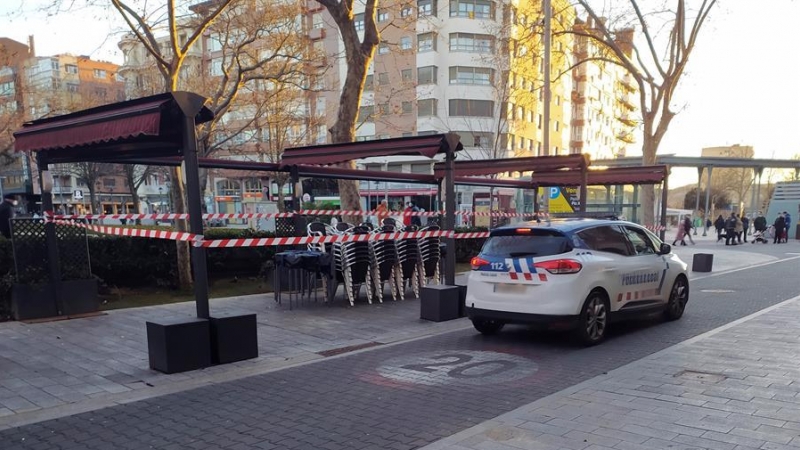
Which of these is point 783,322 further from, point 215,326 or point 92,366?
point 92,366

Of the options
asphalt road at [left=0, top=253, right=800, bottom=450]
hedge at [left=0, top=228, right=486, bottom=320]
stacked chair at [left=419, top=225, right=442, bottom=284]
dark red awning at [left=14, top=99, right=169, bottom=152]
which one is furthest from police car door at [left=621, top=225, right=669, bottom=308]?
hedge at [left=0, top=228, right=486, bottom=320]

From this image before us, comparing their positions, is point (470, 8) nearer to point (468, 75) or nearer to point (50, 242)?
point (468, 75)

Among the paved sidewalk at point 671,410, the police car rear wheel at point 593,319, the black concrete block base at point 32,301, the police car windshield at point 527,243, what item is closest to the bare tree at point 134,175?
the black concrete block base at point 32,301

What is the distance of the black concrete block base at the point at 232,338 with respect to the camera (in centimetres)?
616

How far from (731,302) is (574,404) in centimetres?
733

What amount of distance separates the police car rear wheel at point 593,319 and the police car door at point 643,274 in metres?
0.58

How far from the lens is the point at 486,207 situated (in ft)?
85.0

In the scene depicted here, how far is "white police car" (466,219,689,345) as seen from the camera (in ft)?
21.8

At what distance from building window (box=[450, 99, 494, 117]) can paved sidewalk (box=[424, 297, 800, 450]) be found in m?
41.6

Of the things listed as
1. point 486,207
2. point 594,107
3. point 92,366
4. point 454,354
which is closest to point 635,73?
point 486,207

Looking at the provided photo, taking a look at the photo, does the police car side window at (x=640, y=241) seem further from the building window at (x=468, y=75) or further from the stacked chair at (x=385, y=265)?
the building window at (x=468, y=75)

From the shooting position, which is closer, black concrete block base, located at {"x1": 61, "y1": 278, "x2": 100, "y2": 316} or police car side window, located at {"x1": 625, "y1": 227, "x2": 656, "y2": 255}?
police car side window, located at {"x1": 625, "y1": 227, "x2": 656, "y2": 255}

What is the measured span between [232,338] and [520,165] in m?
8.50

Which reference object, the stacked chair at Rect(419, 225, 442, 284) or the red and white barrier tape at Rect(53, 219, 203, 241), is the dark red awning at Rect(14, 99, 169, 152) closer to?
the red and white barrier tape at Rect(53, 219, 203, 241)
